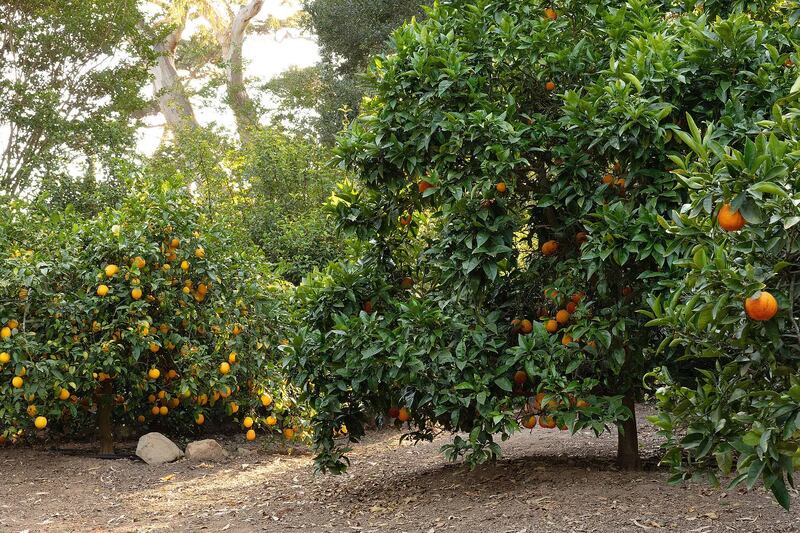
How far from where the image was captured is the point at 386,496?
5.43 meters

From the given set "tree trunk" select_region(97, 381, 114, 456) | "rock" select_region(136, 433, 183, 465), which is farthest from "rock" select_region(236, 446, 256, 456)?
"tree trunk" select_region(97, 381, 114, 456)

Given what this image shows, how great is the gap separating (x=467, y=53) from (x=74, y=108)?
1009 cm

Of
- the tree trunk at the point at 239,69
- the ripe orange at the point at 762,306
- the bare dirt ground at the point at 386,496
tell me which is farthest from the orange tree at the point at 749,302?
the tree trunk at the point at 239,69

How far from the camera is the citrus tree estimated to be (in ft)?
13.5

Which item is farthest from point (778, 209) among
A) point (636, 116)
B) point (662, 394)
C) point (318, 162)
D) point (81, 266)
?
point (318, 162)

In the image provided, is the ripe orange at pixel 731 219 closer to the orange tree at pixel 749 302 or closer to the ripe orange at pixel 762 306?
the orange tree at pixel 749 302

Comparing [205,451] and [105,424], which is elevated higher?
[105,424]

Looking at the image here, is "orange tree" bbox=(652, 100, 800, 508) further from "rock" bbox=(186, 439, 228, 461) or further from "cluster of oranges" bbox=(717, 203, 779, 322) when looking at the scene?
"rock" bbox=(186, 439, 228, 461)

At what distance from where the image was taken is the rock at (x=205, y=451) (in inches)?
294

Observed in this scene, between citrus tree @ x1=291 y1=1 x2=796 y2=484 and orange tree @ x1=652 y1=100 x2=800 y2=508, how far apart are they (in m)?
1.14

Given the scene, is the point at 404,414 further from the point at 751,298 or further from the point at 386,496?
the point at 751,298

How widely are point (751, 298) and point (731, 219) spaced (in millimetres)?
262

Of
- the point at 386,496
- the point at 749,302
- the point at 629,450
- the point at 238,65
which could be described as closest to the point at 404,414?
the point at 386,496

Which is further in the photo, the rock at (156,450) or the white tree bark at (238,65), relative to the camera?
the white tree bark at (238,65)
